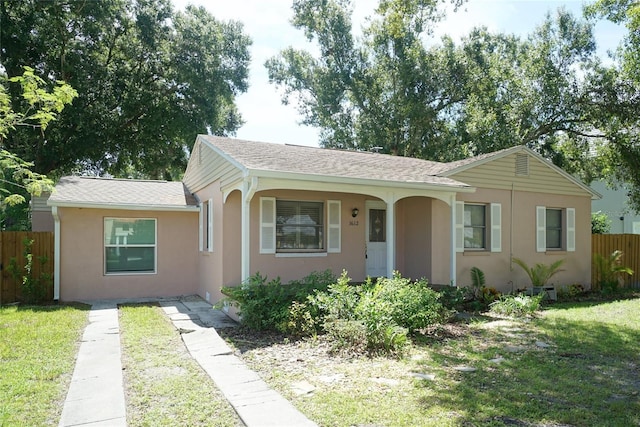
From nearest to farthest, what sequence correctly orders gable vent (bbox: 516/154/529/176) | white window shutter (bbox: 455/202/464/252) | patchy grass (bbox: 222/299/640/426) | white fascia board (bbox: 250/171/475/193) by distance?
patchy grass (bbox: 222/299/640/426) → white fascia board (bbox: 250/171/475/193) → white window shutter (bbox: 455/202/464/252) → gable vent (bbox: 516/154/529/176)

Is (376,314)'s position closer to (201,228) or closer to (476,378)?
(476,378)

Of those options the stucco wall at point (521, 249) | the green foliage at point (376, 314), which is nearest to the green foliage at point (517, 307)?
the stucco wall at point (521, 249)

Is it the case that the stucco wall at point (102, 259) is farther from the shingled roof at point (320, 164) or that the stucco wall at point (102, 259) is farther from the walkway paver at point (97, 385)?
the walkway paver at point (97, 385)

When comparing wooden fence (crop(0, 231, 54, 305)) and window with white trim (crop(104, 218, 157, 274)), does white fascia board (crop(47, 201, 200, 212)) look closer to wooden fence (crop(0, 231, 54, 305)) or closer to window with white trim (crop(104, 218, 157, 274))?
window with white trim (crop(104, 218, 157, 274))

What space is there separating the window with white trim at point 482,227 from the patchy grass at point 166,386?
24.4ft

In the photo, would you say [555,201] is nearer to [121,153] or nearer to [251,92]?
[251,92]

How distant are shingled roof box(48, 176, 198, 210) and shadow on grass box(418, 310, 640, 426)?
793cm

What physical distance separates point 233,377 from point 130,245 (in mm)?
7449

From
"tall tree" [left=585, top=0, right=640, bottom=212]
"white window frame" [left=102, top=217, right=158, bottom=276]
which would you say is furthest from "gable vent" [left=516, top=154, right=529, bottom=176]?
"white window frame" [left=102, top=217, right=158, bottom=276]

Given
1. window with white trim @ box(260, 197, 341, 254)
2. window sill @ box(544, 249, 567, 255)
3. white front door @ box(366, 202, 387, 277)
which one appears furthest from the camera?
window sill @ box(544, 249, 567, 255)

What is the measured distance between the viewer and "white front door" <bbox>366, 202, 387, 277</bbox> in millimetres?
10961

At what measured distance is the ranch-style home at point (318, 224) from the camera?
30.9ft

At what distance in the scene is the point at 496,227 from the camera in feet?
37.5

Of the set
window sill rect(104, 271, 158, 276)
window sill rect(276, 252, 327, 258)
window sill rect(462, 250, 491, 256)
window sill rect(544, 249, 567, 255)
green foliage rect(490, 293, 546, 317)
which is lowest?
green foliage rect(490, 293, 546, 317)
